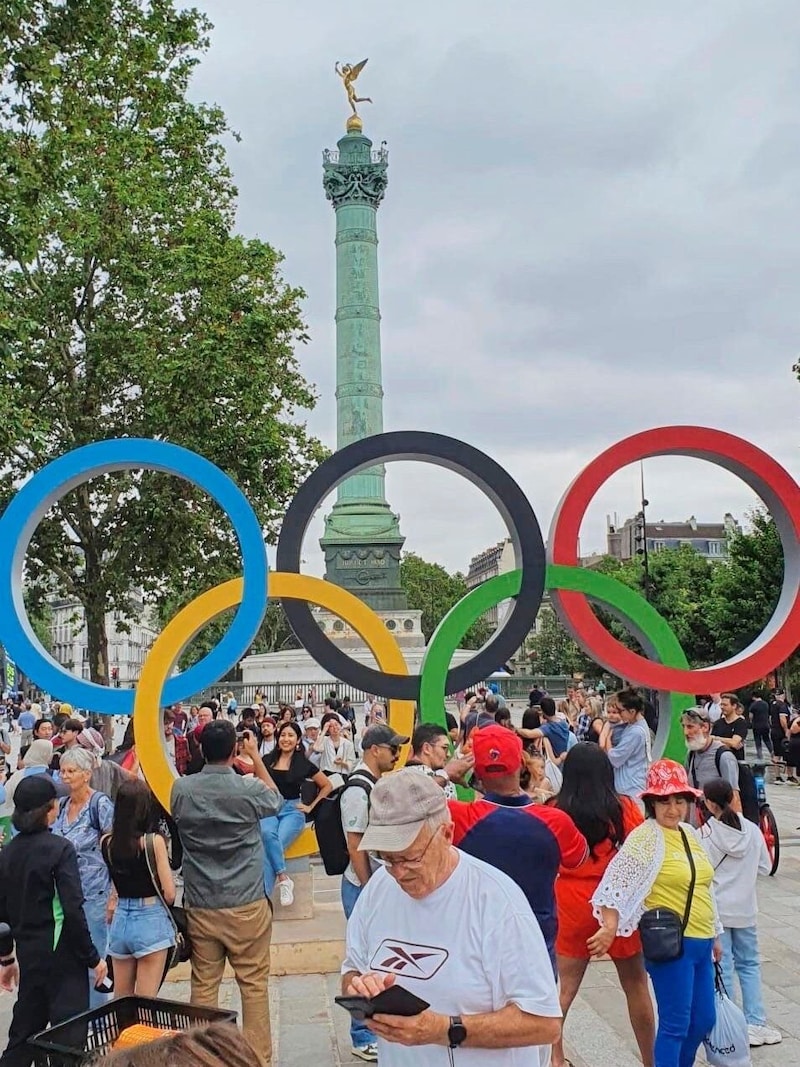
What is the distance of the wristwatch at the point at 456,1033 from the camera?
2518 millimetres

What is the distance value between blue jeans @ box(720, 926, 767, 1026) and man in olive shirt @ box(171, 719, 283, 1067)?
7.99 feet

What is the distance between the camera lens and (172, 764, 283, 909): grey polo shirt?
15.9 feet

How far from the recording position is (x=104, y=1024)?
8.86 feet

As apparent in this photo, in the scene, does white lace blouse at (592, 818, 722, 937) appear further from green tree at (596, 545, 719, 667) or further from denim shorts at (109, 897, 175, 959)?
green tree at (596, 545, 719, 667)

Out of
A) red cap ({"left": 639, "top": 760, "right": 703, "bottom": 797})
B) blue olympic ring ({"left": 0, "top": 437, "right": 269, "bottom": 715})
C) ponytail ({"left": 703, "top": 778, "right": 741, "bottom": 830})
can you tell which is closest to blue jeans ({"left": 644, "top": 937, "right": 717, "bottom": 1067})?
red cap ({"left": 639, "top": 760, "right": 703, "bottom": 797})

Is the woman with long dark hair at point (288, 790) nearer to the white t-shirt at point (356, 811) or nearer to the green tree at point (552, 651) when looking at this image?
the white t-shirt at point (356, 811)

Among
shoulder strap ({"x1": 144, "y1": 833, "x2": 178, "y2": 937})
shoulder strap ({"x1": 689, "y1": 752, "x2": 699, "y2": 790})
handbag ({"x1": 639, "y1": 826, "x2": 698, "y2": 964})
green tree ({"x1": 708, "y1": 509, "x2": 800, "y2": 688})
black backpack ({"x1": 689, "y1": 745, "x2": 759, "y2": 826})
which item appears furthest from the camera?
green tree ({"x1": 708, "y1": 509, "x2": 800, "y2": 688})

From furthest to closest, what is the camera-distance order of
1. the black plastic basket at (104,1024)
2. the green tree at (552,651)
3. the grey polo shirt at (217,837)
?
the green tree at (552,651) < the grey polo shirt at (217,837) < the black plastic basket at (104,1024)

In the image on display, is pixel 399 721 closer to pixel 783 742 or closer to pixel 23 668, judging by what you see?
pixel 23 668

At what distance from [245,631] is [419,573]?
2772 inches

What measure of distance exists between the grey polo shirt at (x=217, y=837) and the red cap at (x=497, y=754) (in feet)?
4.63

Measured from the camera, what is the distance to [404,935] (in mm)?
2717

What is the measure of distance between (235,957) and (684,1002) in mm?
2103

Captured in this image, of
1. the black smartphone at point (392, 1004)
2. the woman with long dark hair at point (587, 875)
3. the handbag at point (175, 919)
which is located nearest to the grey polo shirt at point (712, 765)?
the woman with long dark hair at point (587, 875)
